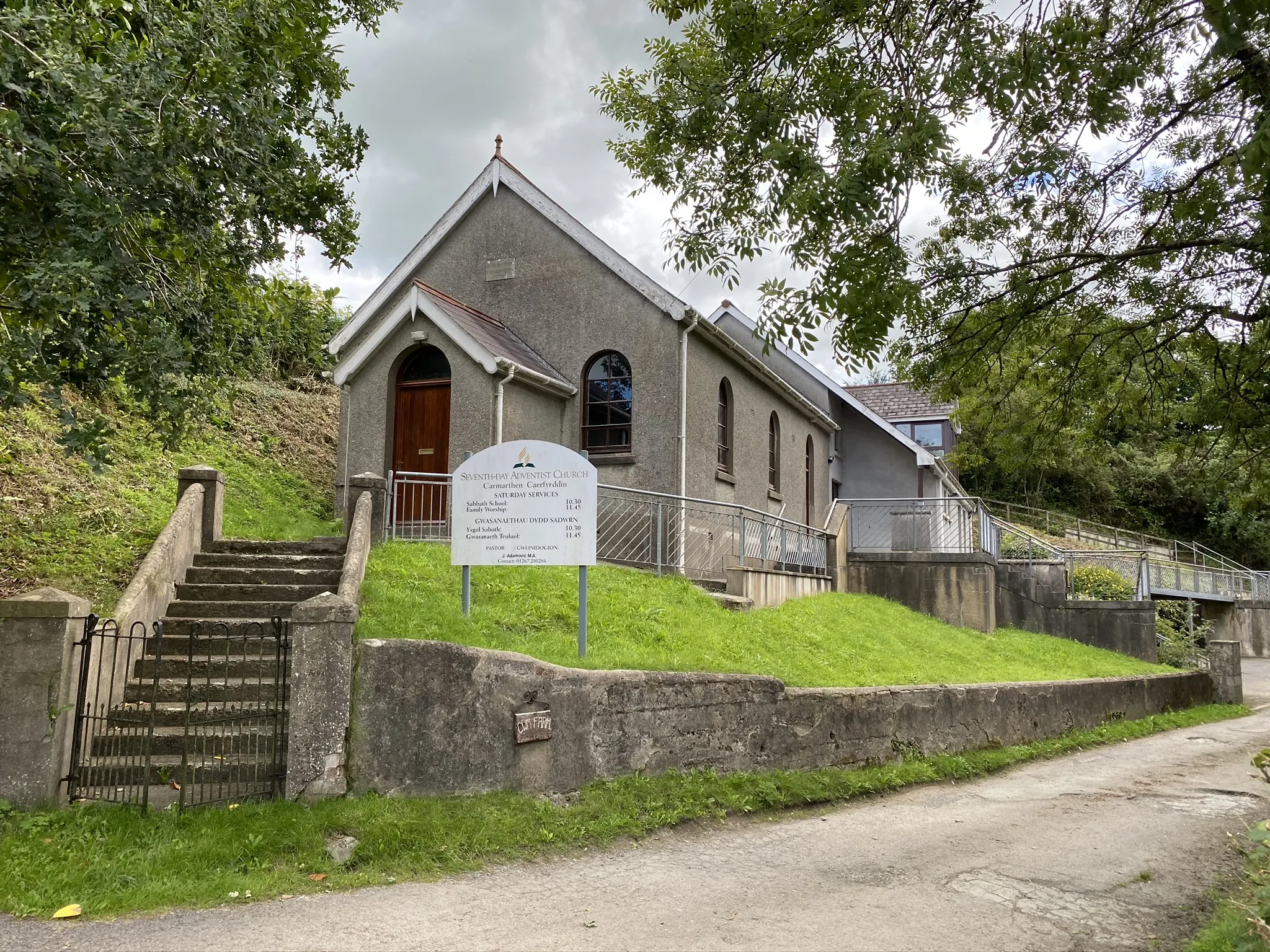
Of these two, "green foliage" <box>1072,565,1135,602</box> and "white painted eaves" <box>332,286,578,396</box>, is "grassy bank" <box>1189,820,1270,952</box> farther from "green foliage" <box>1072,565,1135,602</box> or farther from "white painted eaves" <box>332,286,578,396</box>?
"green foliage" <box>1072,565,1135,602</box>

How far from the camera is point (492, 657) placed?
6.86 m

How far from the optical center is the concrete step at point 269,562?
401 inches

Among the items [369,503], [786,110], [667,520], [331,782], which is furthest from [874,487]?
[331,782]

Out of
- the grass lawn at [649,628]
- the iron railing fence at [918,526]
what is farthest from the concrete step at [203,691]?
the iron railing fence at [918,526]

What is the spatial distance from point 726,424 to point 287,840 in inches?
478

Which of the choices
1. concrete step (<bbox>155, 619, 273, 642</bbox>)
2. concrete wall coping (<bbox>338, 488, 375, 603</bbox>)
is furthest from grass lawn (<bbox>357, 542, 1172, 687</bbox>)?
concrete step (<bbox>155, 619, 273, 642</bbox>)

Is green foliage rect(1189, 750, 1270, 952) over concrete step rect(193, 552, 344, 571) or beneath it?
beneath

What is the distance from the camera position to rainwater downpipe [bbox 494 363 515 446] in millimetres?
13617

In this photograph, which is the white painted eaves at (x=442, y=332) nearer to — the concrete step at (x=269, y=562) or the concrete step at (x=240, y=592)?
the concrete step at (x=269, y=562)

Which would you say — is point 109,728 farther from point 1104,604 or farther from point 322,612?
point 1104,604

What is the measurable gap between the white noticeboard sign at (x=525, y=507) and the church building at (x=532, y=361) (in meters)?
5.11

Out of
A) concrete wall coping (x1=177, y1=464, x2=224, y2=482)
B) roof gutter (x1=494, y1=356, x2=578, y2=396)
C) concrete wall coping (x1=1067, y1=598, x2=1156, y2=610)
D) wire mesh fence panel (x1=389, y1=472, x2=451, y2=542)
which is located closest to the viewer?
concrete wall coping (x1=177, y1=464, x2=224, y2=482)

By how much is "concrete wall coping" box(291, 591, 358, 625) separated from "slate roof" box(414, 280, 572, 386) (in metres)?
7.55

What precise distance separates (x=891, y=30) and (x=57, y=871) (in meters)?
8.41
